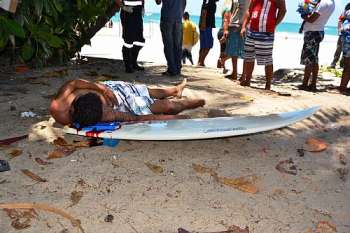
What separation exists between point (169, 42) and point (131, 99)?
105 inches

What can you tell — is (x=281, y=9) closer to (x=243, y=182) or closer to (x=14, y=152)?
(x=243, y=182)

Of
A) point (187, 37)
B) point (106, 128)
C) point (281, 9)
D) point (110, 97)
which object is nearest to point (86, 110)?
point (106, 128)

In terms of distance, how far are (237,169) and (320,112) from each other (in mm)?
1806

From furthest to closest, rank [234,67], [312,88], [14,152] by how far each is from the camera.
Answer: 1. [234,67]
2. [312,88]
3. [14,152]

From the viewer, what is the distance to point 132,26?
6438 mm

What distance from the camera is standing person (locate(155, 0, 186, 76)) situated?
6270 mm

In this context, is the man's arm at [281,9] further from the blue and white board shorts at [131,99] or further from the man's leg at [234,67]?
the blue and white board shorts at [131,99]

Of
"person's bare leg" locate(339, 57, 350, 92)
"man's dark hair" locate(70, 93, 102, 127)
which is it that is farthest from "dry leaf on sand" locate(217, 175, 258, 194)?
"person's bare leg" locate(339, 57, 350, 92)

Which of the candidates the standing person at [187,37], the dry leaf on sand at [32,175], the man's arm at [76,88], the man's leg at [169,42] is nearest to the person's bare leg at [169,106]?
the man's arm at [76,88]

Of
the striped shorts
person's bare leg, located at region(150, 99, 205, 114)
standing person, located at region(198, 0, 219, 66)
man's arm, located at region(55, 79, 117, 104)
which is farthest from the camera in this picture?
standing person, located at region(198, 0, 219, 66)

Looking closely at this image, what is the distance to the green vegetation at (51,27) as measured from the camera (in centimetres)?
450

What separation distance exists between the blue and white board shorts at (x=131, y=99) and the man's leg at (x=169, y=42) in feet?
7.94

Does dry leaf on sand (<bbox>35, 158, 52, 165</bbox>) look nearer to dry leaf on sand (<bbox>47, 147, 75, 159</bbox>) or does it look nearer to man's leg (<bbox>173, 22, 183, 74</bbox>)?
dry leaf on sand (<bbox>47, 147, 75, 159</bbox>)

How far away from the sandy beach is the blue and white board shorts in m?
0.41
